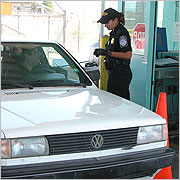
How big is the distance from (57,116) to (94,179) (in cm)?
60

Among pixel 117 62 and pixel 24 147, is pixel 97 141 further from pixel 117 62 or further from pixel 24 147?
pixel 117 62

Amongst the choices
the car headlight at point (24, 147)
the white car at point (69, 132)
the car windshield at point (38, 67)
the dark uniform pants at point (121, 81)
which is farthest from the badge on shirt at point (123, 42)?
the car headlight at point (24, 147)

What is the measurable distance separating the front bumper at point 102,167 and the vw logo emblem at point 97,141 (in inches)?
4.2

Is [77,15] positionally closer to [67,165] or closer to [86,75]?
[86,75]

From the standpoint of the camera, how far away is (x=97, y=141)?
306 cm

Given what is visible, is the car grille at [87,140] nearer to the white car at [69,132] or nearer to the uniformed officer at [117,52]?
the white car at [69,132]

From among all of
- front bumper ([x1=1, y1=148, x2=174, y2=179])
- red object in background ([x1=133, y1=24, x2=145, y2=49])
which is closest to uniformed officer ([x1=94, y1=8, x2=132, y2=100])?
red object in background ([x1=133, y1=24, x2=145, y2=49])

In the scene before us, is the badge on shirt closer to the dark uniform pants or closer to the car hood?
the dark uniform pants

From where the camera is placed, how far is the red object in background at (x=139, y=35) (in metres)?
6.21

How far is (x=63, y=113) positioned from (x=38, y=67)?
114 cm

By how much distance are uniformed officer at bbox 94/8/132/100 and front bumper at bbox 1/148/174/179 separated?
6.81 feet

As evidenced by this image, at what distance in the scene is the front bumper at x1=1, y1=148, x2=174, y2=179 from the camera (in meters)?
2.75

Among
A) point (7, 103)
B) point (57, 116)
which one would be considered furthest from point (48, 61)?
point (57, 116)

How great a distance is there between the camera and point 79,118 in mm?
3111
